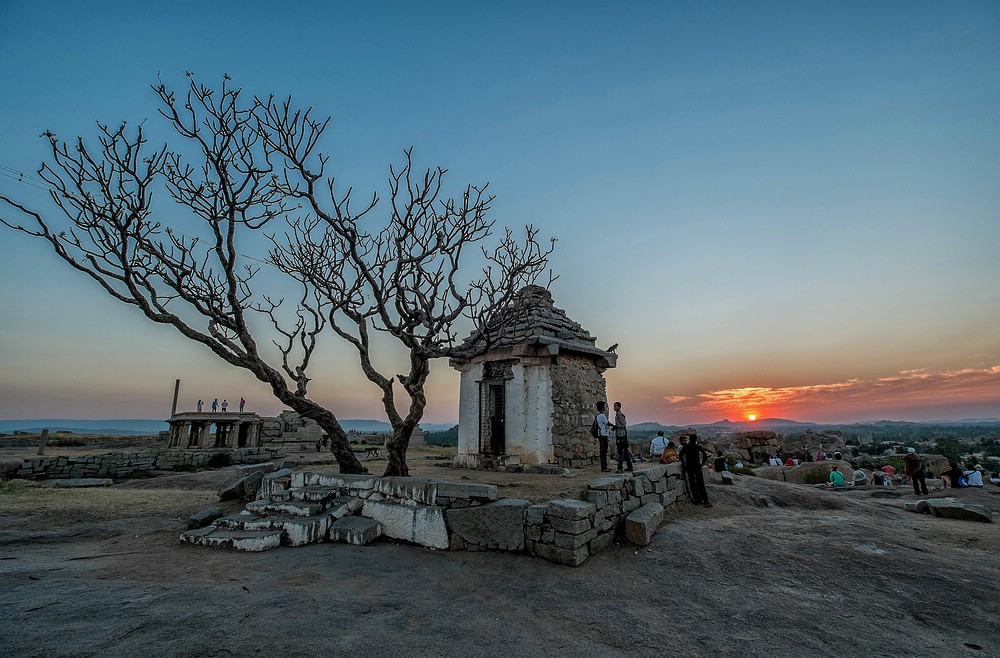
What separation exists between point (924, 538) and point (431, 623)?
8664 millimetres

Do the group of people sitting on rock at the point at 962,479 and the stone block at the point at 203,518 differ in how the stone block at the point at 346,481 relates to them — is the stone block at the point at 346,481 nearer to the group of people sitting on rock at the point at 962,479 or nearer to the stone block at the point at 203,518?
the stone block at the point at 203,518

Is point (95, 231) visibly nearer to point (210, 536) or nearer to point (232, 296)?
point (232, 296)

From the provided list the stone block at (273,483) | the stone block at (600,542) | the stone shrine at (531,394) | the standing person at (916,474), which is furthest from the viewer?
the stone shrine at (531,394)

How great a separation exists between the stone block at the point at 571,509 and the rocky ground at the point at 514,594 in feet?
2.31

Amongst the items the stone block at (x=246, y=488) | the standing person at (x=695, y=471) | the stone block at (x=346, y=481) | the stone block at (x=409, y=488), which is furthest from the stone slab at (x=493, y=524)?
the stone block at (x=246, y=488)

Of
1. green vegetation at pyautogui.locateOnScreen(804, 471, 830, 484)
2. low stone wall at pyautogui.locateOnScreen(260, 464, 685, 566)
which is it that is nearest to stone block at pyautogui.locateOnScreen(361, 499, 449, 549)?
low stone wall at pyautogui.locateOnScreen(260, 464, 685, 566)

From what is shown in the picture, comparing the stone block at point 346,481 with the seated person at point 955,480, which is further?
the seated person at point 955,480

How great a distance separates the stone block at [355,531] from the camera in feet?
23.9

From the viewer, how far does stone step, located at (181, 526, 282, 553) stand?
684 cm

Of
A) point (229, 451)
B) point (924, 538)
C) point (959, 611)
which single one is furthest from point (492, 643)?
point (229, 451)

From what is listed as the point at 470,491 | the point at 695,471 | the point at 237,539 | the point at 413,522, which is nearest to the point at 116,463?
the point at 237,539

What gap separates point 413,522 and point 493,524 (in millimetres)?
1521

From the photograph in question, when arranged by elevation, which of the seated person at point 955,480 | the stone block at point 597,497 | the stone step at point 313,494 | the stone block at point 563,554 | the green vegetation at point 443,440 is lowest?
the green vegetation at point 443,440

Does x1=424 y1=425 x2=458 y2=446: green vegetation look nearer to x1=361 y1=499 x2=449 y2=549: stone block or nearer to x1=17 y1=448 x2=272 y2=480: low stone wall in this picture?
x1=17 y1=448 x2=272 y2=480: low stone wall
